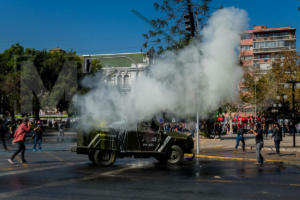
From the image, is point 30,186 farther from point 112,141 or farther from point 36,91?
point 36,91

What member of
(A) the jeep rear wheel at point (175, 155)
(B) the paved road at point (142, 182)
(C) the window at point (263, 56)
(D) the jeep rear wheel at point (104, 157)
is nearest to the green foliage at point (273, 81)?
(C) the window at point (263, 56)

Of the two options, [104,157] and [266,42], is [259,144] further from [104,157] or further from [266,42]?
[266,42]

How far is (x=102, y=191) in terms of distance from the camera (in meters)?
8.56

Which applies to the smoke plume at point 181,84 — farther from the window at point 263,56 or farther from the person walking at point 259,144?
the window at point 263,56

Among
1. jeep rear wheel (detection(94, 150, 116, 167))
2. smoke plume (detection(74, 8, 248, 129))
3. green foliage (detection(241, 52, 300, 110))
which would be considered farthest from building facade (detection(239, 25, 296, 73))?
jeep rear wheel (detection(94, 150, 116, 167))

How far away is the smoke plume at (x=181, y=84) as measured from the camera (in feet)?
51.0

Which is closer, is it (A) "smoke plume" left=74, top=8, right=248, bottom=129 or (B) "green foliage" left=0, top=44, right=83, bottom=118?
(A) "smoke plume" left=74, top=8, right=248, bottom=129

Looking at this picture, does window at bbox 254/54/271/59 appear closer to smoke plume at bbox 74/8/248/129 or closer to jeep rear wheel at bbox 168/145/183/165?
smoke plume at bbox 74/8/248/129

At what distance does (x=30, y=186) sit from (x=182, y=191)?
151 inches

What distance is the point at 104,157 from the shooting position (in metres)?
13.8

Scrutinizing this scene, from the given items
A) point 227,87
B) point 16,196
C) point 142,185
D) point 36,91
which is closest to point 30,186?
point 16,196

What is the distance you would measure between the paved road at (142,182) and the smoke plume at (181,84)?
2780 millimetres

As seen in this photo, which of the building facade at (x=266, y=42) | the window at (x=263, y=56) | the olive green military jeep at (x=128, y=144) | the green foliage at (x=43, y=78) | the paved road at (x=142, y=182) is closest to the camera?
the paved road at (x=142, y=182)

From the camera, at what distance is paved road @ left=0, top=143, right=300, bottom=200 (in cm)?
822
